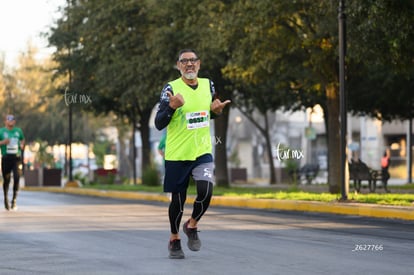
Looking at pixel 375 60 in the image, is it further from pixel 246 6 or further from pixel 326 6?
pixel 246 6

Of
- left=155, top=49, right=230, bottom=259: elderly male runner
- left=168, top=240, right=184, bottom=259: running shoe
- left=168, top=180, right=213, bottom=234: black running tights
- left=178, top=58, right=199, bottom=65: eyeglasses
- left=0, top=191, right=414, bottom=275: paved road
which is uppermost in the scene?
left=178, top=58, right=199, bottom=65: eyeglasses

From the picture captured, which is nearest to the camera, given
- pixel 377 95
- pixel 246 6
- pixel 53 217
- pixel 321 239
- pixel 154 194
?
pixel 321 239

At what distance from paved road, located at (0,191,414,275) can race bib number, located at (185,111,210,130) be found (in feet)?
4.21

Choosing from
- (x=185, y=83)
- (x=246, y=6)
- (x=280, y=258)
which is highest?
(x=246, y=6)

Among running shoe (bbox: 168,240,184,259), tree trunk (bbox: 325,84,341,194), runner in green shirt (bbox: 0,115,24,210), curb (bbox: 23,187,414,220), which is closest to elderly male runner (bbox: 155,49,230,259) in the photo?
running shoe (bbox: 168,240,184,259)

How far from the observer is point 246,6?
25406 millimetres

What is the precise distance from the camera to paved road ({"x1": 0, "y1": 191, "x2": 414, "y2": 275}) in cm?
923

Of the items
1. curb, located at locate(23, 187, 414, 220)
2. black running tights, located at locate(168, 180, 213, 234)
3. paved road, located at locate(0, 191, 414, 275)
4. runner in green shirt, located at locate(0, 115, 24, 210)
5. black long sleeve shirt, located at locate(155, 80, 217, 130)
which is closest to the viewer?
paved road, located at locate(0, 191, 414, 275)

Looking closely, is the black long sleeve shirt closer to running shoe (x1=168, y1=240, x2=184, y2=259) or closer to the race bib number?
the race bib number

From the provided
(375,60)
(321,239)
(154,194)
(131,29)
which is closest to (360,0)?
(375,60)

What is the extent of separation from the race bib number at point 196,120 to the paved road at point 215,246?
4.21ft

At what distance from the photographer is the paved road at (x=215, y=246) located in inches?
363

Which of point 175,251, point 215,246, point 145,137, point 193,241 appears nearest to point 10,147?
point 215,246

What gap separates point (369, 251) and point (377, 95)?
79.4 feet
